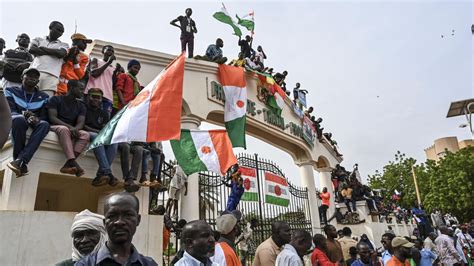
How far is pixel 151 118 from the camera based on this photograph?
398cm

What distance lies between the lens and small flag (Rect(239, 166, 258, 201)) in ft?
29.4

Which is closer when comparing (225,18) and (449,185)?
(225,18)

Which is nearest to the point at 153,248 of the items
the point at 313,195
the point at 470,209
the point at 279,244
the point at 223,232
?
the point at 223,232

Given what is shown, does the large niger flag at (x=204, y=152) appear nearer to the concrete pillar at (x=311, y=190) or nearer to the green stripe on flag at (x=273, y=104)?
the green stripe on flag at (x=273, y=104)

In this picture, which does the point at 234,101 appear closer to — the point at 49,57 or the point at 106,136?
the point at 49,57

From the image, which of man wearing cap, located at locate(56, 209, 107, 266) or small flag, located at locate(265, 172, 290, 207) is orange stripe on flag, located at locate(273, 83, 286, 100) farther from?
man wearing cap, located at locate(56, 209, 107, 266)

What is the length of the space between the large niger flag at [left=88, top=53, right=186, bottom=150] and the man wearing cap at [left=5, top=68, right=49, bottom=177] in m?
0.60

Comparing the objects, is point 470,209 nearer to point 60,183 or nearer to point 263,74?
point 263,74

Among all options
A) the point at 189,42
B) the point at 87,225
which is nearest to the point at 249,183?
the point at 189,42

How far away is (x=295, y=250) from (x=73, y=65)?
4095mm

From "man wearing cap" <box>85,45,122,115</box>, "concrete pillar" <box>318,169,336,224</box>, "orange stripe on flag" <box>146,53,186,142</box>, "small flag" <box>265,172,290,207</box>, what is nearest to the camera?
"orange stripe on flag" <box>146,53,186,142</box>

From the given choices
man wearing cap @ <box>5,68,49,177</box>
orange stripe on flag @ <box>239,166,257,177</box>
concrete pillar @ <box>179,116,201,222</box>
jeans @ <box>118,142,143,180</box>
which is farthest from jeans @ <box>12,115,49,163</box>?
orange stripe on flag @ <box>239,166,257,177</box>

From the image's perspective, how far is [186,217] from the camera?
744cm

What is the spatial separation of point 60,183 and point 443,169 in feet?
94.0
